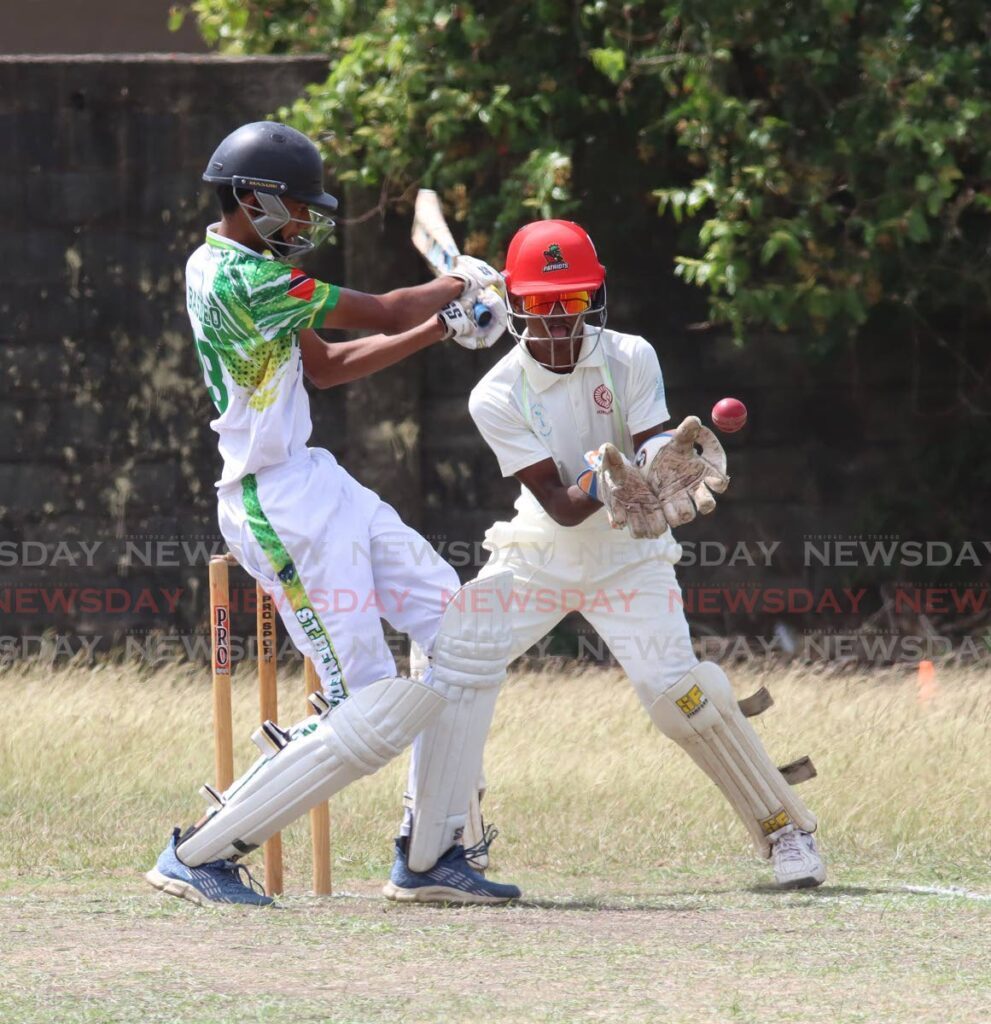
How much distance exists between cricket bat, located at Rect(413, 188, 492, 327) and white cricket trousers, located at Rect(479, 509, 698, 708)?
708 mm

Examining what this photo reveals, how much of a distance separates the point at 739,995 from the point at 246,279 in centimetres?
208

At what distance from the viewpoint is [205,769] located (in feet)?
22.2

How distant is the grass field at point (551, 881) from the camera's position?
3.56m

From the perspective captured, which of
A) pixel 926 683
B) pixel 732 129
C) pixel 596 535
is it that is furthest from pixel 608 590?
pixel 732 129

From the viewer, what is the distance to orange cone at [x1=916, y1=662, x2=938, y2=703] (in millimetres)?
7336

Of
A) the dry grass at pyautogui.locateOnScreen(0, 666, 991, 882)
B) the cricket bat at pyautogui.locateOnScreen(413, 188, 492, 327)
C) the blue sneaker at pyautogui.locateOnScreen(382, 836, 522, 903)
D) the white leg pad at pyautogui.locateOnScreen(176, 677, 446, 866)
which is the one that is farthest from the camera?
the dry grass at pyautogui.locateOnScreen(0, 666, 991, 882)

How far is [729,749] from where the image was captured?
5.13 m

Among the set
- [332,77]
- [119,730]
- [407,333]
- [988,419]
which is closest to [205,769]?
[119,730]

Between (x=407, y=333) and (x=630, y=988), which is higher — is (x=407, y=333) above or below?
above

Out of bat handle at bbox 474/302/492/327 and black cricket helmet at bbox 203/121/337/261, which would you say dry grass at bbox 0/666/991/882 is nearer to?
bat handle at bbox 474/302/492/327

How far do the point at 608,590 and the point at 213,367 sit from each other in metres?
1.23

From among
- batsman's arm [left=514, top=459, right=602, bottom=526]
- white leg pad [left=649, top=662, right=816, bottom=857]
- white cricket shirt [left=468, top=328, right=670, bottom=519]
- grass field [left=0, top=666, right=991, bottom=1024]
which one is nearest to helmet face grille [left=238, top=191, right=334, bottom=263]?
white cricket shirt [left=468, top=328, right=670, bottom=519]

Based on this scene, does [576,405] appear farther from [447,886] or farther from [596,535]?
[447,886]

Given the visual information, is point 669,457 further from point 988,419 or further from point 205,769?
point 988,419
